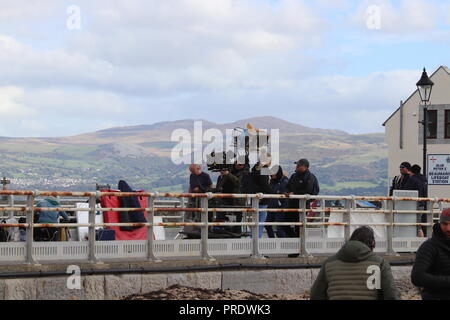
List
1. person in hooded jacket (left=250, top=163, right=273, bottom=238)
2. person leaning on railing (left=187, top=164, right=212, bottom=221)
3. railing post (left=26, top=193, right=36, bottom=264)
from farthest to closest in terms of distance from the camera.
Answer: person leaning on railing (left=187, top=164, right=212, bottom=221), person in hooded jacket (left=250, top=163, right=273, bottom=238), railing post (left=26, top=193, right=36, bottom=264)

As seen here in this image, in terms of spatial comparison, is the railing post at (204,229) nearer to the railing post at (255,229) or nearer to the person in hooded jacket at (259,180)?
the railing post at (255,229)

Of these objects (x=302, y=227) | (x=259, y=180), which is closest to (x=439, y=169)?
(x=259, y=180)

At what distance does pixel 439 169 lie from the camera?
4812 cm

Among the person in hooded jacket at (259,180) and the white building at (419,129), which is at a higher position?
the white building at (419,129)

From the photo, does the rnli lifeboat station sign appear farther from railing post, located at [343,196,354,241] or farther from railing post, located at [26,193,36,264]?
railing post, located at [26,193,36,264]

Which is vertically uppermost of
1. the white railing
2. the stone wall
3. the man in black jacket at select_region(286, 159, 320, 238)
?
the man in black jacket at select_region(286, 159, 320, 238)

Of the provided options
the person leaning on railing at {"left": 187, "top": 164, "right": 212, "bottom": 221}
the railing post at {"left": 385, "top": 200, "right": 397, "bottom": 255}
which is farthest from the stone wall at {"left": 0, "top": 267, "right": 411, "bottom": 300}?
the railing post at {"left": 385, "top": 200, "right": 397, "bottom": 255}

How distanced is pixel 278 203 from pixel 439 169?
99.1 feet

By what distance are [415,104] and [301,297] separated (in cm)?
5644

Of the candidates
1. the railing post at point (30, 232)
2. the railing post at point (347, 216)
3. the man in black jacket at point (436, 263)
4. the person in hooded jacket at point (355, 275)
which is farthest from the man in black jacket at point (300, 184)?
the person in hooded jacket at point (355, 275)

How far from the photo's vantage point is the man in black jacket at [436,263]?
9547mm

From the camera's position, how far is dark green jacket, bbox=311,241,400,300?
28.1 ft

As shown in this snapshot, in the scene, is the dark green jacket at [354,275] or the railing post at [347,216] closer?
the dark green jacket at [354,275]
